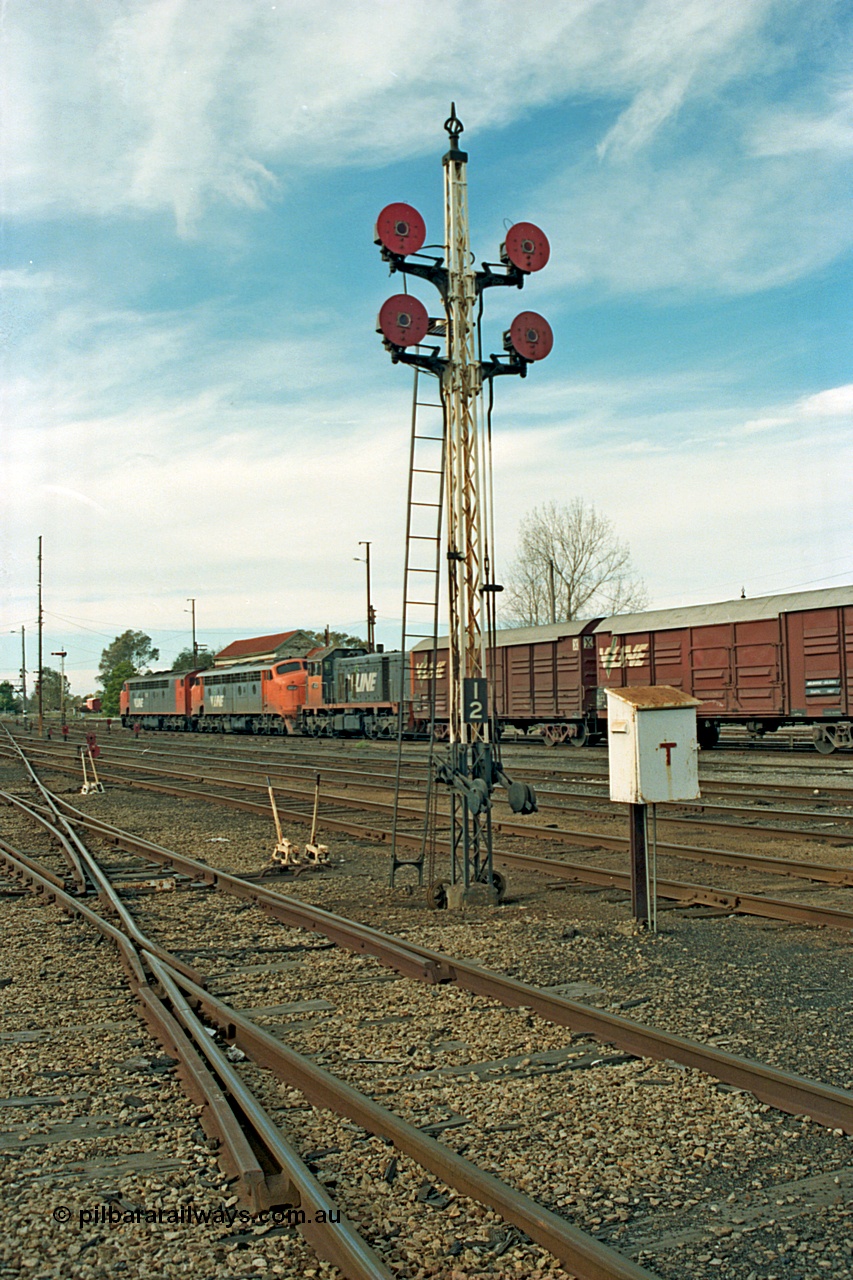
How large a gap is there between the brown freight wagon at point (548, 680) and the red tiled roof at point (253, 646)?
71865 mm

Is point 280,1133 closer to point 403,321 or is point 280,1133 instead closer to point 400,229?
point 403,321

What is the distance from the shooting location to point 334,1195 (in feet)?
11.5

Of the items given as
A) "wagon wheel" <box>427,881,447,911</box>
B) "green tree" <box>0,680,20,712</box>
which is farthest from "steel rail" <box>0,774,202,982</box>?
"green tree" <box>0,680,20,712</box>

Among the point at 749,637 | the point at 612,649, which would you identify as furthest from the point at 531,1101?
the point at 612,649

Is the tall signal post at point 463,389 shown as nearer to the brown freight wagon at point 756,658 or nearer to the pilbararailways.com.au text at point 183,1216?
the pilbararailways.com.au text at point 183,1216

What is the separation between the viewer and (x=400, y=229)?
27.9 ft

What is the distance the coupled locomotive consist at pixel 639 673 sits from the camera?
22.7 meters

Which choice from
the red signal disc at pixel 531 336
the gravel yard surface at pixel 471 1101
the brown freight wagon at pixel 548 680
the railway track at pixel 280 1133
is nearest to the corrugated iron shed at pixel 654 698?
the gravel yard surface at pixel 471 1101

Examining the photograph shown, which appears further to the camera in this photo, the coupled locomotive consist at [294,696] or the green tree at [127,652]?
the green tree at [127,652]

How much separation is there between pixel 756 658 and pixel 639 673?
3.83 meters

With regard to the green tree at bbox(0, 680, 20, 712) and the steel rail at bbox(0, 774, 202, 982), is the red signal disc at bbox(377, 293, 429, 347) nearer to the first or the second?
the steel rail at bbox(0, 774, 202, 982)

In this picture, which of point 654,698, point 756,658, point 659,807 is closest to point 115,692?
point 756,658

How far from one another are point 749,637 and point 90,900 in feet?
60.5

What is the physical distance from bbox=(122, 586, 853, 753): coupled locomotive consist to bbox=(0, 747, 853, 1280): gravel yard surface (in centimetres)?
747
